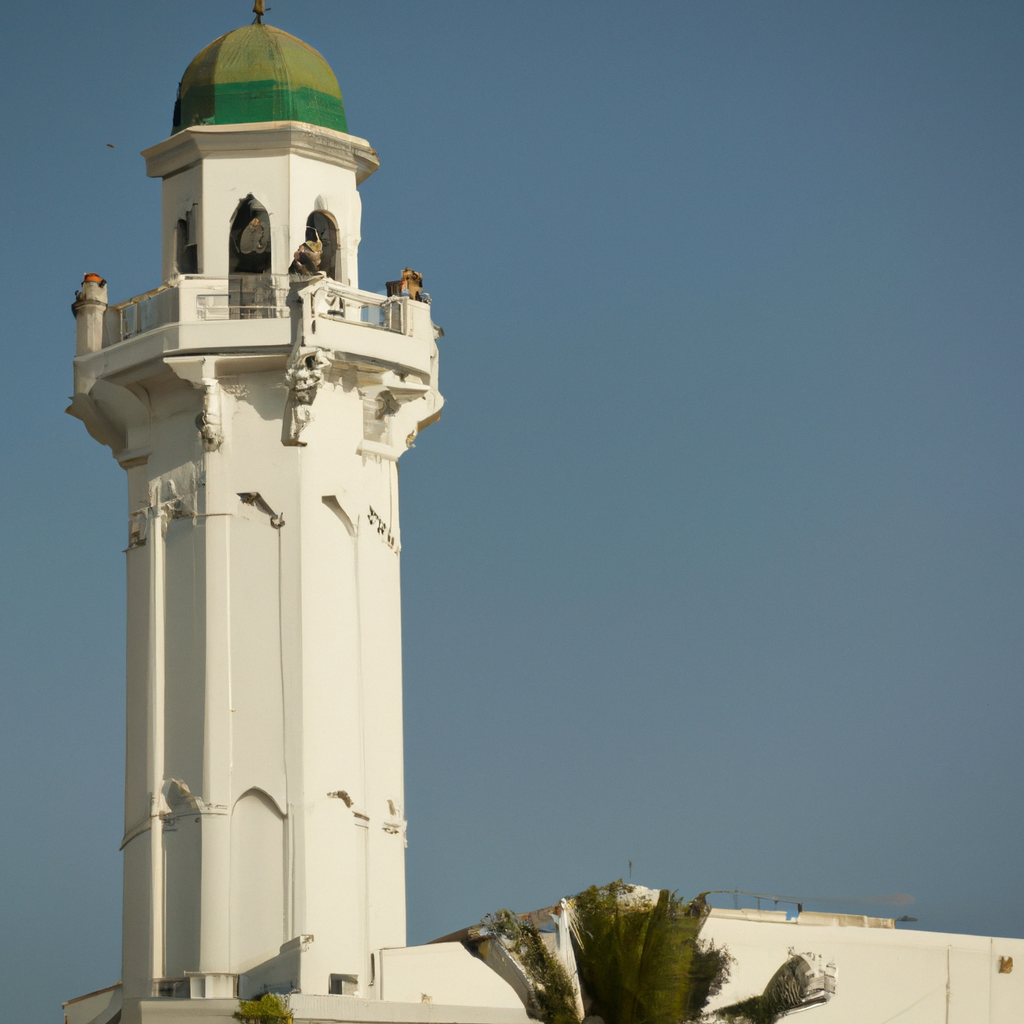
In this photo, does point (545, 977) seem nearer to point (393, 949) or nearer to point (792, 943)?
point (393, 949)

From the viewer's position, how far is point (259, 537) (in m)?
50.2

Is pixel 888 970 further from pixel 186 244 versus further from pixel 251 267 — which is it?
pixel 186 244

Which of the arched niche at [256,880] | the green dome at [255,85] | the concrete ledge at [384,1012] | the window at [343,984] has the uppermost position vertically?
the green dome at [255,85]

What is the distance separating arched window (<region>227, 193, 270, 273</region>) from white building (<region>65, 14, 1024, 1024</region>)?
0.05 meters

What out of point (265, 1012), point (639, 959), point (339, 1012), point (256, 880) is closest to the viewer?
point (639, 959)

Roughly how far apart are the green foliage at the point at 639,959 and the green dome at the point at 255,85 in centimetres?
1901

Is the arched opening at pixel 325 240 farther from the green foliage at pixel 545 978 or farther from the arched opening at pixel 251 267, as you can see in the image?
the green foliage at pixel 545 978

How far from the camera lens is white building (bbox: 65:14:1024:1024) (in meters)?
48.8

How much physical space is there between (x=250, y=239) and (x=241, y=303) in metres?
1.70

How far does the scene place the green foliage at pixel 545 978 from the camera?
4212cm

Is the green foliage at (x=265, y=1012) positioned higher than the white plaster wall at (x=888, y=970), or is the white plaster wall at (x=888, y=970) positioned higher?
the white plaster wall at (x=888, y=970)

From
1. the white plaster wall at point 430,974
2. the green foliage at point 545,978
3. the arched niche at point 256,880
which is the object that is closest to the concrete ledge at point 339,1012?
the arched niche at point 256,880

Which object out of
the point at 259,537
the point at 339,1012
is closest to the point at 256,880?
the point at 339,1012

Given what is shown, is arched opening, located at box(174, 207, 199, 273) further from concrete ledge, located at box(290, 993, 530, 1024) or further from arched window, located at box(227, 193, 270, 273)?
concrete ledge, located at box(290, 993, 530, 1024)
